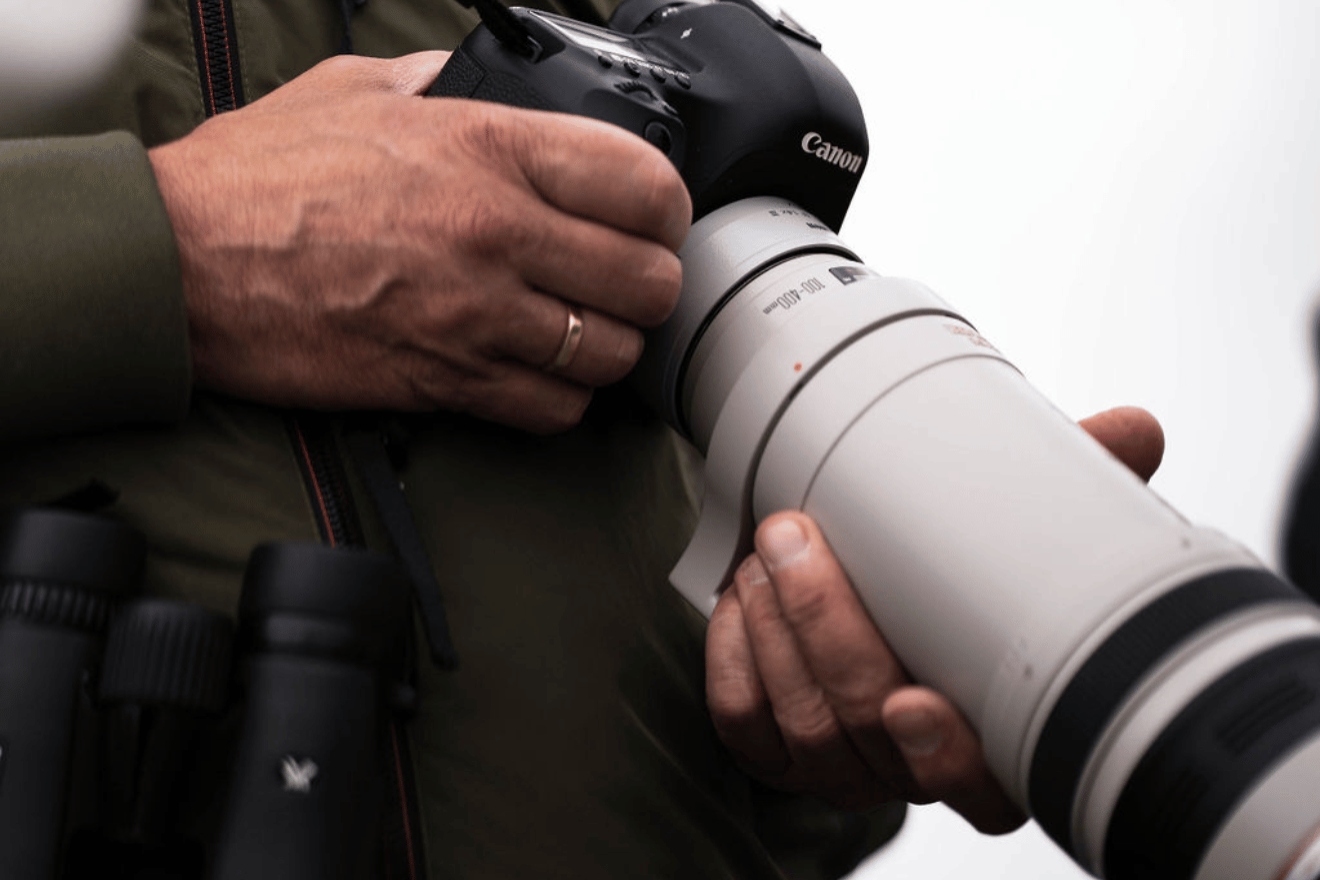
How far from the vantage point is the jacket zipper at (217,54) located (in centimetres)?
49

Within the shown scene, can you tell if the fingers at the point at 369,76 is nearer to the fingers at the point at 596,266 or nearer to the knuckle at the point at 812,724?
the fingers at the point at 596,266

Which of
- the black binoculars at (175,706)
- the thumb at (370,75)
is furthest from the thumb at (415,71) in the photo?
the black binoculars at (175,706)

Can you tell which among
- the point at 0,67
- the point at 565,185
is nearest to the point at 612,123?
the point at 565,185

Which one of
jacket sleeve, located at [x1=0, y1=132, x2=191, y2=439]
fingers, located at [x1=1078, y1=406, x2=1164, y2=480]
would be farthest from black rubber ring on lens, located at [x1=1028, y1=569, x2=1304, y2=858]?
jacket sleeve, located at [x1=0, y1=132, x2=191, y2=439]

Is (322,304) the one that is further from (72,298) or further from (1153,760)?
(1153,760)

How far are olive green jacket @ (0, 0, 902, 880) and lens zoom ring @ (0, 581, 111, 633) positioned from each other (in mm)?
56

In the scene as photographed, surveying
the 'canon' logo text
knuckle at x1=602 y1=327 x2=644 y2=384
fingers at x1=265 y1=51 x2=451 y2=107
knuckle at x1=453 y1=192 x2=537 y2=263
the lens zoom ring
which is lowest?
the lens zoom ring

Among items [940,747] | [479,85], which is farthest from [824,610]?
[479,85]

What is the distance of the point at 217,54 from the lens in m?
0.50

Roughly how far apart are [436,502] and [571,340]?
92 mm

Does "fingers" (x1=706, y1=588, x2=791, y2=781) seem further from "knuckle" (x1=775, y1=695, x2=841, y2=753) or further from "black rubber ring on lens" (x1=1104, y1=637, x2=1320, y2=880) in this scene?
"black rubber ring on lens" (x1=1104, y1=637, x2=1320, y2=880)

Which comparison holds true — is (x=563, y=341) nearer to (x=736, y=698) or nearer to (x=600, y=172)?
(x=600, y=172)

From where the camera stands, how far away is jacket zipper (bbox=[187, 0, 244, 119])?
490 millimetres

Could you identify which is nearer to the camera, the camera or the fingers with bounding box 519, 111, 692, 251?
the camera
